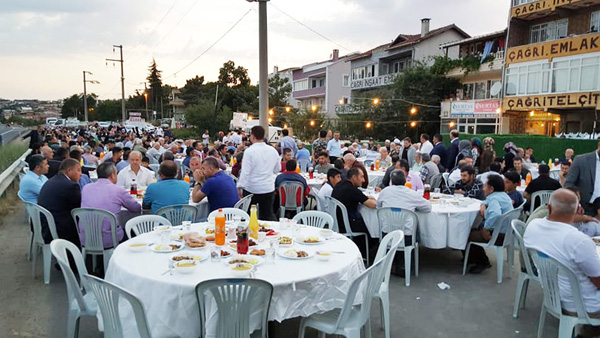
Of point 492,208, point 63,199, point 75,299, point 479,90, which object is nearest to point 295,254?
point 75,299

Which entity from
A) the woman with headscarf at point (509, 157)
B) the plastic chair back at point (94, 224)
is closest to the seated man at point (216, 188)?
the plastic chair back at point (94, 224)

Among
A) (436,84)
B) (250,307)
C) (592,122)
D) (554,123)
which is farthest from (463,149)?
(436,84)

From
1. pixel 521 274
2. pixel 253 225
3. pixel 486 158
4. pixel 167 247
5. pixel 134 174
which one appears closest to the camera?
pixel 167 247

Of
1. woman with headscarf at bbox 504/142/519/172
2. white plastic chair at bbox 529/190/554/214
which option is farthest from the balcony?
white plastic chair at bbox 529/190/554/214

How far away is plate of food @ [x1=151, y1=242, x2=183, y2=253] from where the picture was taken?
12.0 feet

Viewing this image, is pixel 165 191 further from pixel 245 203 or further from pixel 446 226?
pixel 446 226

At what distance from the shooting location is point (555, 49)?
21.5 meters

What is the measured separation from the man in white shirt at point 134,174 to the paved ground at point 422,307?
72.5 inches

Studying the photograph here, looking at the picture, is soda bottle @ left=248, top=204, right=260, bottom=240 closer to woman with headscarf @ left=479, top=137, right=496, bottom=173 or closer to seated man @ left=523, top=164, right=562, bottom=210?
seated man @ left=523, top=164, right=562, bottom=210

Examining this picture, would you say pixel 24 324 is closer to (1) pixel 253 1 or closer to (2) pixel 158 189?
(2) pixel 158 189

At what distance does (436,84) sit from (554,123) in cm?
770

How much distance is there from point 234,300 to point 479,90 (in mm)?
28751

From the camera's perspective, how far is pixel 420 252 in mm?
6902

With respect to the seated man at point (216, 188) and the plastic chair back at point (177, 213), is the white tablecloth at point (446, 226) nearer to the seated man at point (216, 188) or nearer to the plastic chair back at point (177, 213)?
the seated man at point (216, 188)
